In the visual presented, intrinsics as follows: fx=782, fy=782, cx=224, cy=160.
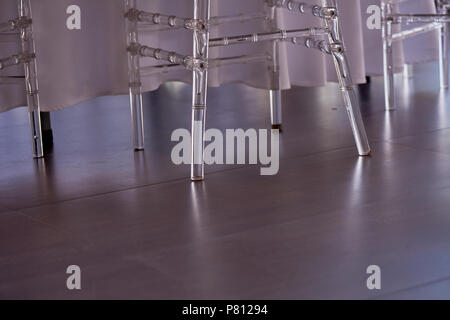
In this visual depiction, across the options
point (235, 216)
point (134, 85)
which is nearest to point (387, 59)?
point (134, 85)

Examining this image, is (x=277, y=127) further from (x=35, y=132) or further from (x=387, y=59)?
(x=35, y=132)

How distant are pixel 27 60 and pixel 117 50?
0.98 ft

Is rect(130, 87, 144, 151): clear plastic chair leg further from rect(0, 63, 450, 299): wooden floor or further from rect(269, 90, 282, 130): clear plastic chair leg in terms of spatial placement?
rect(269, 90, 282, 130): clear plastic chair leg

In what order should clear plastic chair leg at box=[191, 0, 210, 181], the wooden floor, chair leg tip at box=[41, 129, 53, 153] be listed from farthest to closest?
chair leg tip at box=[41, 129, 53, 153] → clear plastic chair leg at box=[191, 0, 210, 181] → the wooden floor

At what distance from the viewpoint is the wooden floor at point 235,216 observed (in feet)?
3.80

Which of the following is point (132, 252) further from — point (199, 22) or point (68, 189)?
point (199, 22)

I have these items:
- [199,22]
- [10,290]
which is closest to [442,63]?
[199,22]

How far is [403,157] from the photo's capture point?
1.91 meters

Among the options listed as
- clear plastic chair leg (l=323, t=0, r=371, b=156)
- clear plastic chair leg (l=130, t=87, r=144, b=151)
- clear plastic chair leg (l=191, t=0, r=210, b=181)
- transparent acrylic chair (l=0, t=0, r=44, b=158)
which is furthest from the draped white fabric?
clear plastic chair leg (l=191, t=0, r=210, b=181)

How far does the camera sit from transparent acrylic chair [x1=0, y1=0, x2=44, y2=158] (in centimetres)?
205

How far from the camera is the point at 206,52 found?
6.09 feet

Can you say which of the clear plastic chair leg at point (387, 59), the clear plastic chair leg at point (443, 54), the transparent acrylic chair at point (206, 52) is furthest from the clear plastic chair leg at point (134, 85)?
the clear plastic chair leg at point (443, 54)

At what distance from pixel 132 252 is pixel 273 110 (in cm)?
116

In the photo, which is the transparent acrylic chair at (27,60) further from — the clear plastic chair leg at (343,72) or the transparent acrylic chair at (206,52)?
the clear plastic chair leg at (343,72)
